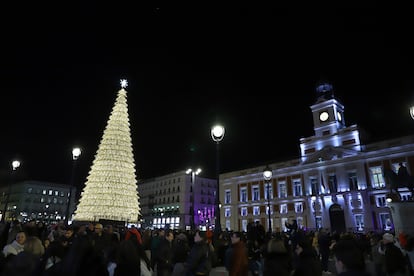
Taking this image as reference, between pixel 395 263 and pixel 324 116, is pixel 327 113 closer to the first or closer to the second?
pixel 324 116

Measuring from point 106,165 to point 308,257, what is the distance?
28.8 m

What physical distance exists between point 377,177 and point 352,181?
11.8ft

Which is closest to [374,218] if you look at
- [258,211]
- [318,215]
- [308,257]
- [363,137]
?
[318,215]

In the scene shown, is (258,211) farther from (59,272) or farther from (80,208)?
(59,272)

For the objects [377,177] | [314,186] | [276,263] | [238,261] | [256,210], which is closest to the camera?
[276,263]

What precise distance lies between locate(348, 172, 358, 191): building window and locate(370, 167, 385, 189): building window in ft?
8.29

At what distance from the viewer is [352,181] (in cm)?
4538

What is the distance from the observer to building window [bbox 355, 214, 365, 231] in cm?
4172

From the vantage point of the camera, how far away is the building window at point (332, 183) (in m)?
46.6

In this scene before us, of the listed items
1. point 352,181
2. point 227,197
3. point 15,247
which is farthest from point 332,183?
point 15,247

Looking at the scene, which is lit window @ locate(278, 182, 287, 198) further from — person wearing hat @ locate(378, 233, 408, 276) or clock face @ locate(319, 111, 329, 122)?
person wearing hat @ locate(378, 233, 408, 276)

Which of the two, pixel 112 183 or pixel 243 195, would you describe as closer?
pixel 112 183

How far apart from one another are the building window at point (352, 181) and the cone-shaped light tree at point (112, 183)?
110ft

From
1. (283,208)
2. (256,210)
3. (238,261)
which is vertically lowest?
(238,261)
